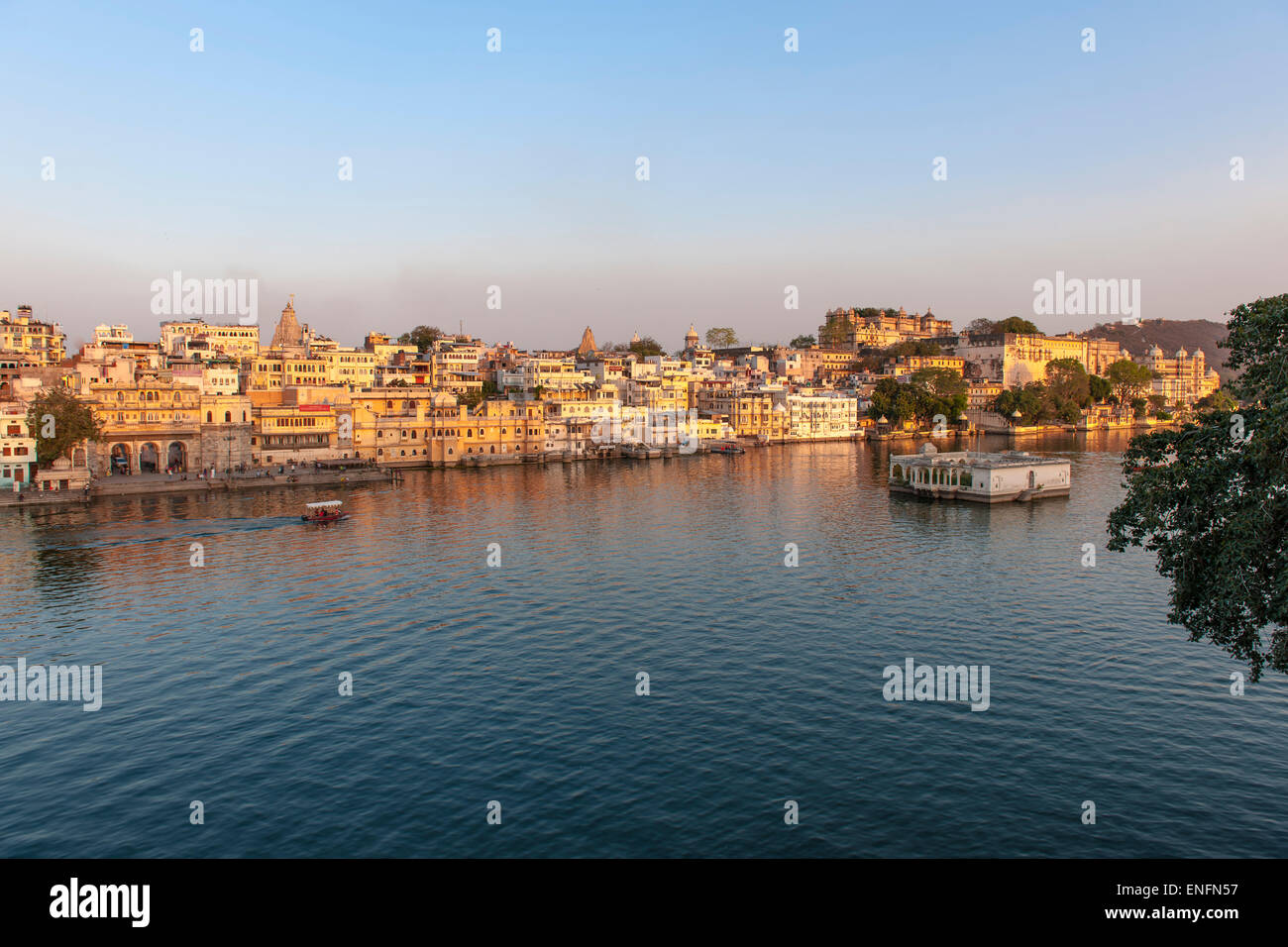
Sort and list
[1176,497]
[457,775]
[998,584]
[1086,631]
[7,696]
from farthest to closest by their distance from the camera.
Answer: [998,584] → [1086,631] → [7,696] → [457,775] → [1176,497]

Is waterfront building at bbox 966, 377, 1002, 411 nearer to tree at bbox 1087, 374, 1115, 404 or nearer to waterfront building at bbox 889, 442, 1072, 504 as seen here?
tree at bbox 1087, 374, 1115, 404

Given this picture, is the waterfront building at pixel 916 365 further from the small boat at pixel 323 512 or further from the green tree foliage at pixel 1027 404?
the small boat at pixel 323 512

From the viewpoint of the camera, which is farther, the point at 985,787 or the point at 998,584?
the point at 998,584

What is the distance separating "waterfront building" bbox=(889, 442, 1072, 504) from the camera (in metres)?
55.6

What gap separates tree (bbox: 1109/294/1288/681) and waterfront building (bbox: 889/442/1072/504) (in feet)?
132

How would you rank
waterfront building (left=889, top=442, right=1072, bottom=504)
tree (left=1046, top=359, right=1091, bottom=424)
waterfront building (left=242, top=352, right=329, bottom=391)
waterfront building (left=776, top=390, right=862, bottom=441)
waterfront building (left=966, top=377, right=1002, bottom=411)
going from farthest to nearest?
1. waterfront building (left=966, top=377, right=1002, bottom=411)
2. tree (left=1046, top=359, right=1091, bottom=424)
3. waterfront building (left=776, top=390, right=862, bottom=441)
4. waterfront building (left=242, top=352, right=329, bottom=391)
5. waterfront building (left=889, top=442, right=1072, bottom=504)

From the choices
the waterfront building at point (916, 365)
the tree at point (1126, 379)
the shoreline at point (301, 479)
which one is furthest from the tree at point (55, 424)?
the tree at point (1126, 379)

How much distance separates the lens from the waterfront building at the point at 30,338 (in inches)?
3265

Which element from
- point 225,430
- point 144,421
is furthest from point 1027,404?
point 144,421

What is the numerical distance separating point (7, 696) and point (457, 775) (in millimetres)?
13702

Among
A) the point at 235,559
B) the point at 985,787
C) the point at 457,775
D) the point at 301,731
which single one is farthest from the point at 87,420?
the point at 985,787

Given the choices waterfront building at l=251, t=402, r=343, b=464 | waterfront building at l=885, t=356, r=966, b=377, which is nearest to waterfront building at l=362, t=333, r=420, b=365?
waterfront building at l=251, t=402, r=343, b=464

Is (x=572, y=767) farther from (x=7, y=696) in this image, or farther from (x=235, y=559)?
(x=235, y=559)
